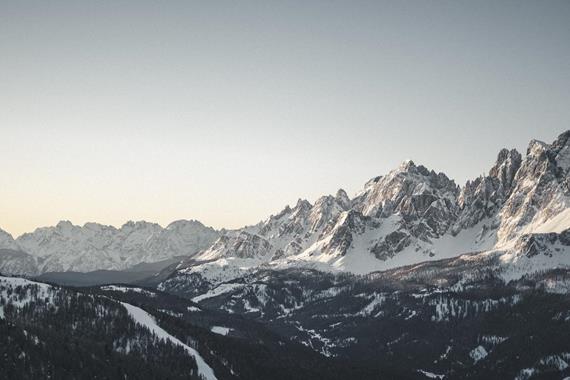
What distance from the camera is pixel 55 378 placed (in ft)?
647

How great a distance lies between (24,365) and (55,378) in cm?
1068

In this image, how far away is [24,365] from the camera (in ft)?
653
